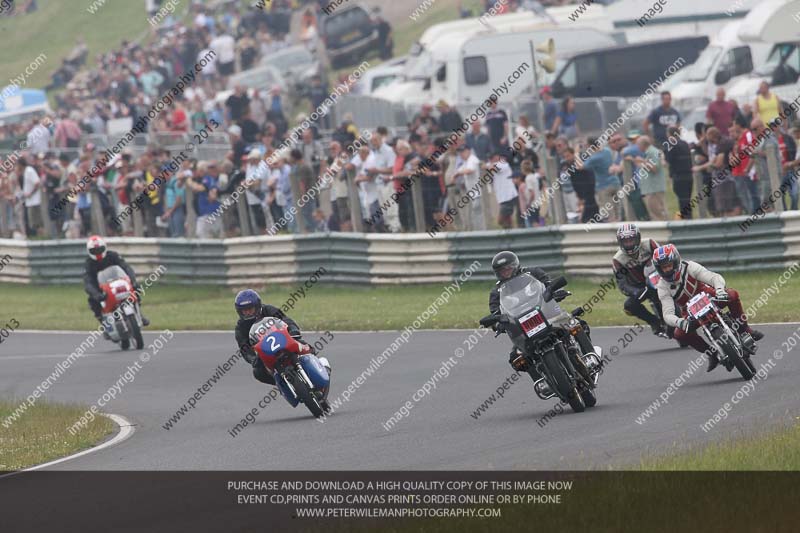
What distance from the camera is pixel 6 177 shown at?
32.7 meters

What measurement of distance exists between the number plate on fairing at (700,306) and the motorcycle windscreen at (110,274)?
32.9 feet

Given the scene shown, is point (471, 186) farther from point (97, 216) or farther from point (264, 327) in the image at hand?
point (97, 216)

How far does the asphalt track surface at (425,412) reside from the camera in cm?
1117

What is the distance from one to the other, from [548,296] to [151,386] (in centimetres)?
670

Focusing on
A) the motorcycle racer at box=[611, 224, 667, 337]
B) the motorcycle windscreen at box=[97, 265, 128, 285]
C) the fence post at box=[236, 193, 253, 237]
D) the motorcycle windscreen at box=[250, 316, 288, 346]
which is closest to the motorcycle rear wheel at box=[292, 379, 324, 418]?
the motorcycle windscreen at box=[250, 316, 288, 346]

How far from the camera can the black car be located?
46838 mm

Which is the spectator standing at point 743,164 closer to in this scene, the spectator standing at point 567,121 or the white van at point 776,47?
the spectator standing at point 567,121

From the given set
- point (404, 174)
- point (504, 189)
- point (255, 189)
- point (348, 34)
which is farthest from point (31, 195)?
point (348, 34)

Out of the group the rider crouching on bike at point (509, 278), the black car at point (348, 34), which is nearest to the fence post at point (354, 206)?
the rider crouching on bike at point (509, 278)

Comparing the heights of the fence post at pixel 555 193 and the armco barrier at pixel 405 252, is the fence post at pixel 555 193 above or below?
above

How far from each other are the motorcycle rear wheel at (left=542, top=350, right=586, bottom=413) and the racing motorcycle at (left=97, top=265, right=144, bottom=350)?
950cm

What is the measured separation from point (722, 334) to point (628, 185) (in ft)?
26.9

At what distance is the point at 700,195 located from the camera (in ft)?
68.4
